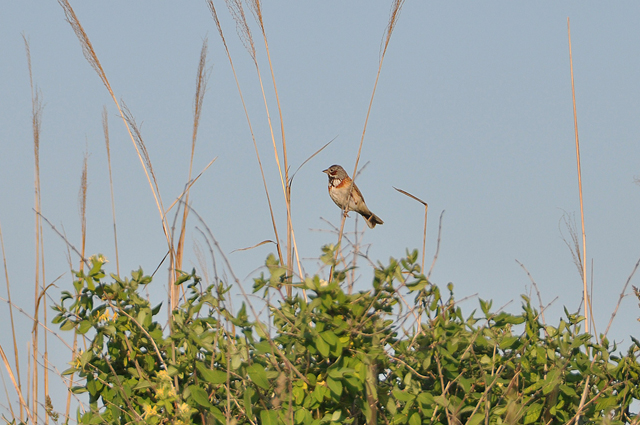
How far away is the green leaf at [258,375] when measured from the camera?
1.46m

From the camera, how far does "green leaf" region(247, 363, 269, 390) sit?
1463mm

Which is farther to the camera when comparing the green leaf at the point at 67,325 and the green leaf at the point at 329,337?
the green leaf at the point at 67,325

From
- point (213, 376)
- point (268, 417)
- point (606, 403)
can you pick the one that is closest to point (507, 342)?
point (606, 403)

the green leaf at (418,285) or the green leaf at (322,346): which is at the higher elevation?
the green leaf at (418,285)

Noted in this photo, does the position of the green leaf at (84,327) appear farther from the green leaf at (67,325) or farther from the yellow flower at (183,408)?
the yellow flower at (183,408)

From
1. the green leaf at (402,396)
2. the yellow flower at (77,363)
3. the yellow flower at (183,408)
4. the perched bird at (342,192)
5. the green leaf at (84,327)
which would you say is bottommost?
the green leaf at (402,396)

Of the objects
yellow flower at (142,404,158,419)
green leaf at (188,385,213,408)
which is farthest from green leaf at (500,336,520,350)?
yellow flower at (142,404,158,419)

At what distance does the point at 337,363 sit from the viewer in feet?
4.76

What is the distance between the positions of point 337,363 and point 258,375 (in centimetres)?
18

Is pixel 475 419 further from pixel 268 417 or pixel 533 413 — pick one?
pixel 268 417

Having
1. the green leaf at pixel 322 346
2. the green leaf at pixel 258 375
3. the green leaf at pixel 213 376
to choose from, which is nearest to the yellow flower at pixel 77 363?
the green leaf at pixel 213 376

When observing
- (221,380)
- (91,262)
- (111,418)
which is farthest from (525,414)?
(91,262)

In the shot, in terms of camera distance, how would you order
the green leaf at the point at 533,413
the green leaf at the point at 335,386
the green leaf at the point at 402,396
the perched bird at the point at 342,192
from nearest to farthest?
the green leaf at the point at 335,386 < the green leaf at the point at 402,396 < the green leaf at the point at 533,413 < the perched bird at the point at 342,192

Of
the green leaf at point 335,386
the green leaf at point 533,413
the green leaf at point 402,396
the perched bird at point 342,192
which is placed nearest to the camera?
the green leaf at point 335,386
